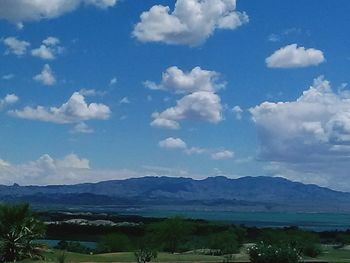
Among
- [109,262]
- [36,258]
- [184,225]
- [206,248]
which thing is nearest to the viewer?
[36,258]

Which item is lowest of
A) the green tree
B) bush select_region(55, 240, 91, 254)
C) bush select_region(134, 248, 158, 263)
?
bush select_region(55, 240, 91, 254)

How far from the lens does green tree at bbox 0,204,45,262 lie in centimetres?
4238

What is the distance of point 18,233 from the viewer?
4294 centimetres

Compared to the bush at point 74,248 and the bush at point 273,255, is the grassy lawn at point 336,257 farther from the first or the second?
the bush at point 74,248

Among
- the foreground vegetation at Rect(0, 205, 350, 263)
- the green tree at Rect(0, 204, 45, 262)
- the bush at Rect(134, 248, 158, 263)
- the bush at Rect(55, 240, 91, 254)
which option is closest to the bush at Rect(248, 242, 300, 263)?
the foreground vegetation at Rect(0, 205, 350, 263)

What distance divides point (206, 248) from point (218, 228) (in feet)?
132

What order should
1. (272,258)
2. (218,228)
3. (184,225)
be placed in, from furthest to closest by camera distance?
(218,228), (184,225), (272,258)

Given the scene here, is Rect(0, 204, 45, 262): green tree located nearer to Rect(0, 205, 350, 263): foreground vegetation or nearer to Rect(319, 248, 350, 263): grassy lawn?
Rect(0, 205, 350, 263): foreground vegetation

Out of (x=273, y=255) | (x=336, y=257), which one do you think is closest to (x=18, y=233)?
(x=273, y=255)

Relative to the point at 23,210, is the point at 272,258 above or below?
below

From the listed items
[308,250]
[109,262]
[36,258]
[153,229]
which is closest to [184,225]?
[153,229]

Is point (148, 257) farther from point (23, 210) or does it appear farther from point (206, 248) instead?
point (206, 248)

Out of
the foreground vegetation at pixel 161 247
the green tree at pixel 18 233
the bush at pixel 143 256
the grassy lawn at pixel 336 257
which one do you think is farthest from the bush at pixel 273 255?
the green tree at pixel 18 233

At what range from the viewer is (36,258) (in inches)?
1715
